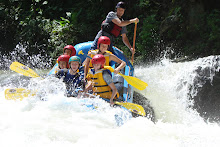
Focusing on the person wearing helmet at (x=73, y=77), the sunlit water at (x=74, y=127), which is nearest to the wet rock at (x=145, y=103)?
the sunlit water at (x=74, y=127)

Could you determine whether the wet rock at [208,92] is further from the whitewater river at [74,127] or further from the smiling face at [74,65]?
the smiling face at [74,65]

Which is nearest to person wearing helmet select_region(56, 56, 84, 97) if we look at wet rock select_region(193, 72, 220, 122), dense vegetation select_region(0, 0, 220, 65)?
wet rock select_region(193, 72, 220, 122)

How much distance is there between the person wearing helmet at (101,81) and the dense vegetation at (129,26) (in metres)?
4.56

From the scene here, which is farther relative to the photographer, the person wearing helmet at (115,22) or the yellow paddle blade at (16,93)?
the person wearing helmet at (115,22)

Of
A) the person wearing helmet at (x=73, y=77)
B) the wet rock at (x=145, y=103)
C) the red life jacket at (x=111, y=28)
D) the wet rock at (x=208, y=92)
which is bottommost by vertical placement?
the wet rock at (x=145, y=103)

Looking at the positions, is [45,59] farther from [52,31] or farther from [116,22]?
[116,22]

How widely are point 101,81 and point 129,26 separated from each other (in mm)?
5821

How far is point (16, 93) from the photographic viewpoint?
395 cm

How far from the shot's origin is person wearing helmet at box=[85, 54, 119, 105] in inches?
142

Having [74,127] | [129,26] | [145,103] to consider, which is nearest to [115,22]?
[145,103]

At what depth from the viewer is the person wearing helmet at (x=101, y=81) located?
142 inches

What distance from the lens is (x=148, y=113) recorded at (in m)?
4.88

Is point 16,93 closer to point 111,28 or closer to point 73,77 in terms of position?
point 73,77

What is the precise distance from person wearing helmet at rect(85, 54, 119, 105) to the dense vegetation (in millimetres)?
4563
